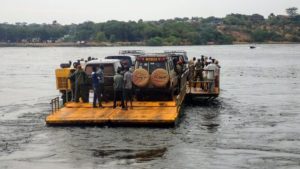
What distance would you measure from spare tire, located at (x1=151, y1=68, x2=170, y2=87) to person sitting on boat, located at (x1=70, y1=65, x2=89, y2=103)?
2.53 m

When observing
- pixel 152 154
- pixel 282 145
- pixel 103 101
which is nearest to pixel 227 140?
pixel 282 145

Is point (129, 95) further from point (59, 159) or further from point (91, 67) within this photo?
point (59, 159)

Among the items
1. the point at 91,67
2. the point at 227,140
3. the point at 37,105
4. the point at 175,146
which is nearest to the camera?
the point at 175,146

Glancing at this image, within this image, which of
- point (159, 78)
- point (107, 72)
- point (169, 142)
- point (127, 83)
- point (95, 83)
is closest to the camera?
point (169, 142)

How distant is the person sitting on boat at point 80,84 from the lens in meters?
21.4

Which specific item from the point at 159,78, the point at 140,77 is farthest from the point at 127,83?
the point at 159,78

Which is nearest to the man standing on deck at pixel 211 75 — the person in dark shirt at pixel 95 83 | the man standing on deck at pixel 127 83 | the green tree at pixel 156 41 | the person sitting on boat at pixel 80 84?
the man standing on deck at pixel 127 83

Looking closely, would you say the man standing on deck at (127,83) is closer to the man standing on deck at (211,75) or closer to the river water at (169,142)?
the river water at (169,142)

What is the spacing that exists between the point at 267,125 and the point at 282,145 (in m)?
3.93

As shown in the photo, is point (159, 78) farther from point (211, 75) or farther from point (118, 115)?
point (211, 75)

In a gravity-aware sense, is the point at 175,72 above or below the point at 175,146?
above

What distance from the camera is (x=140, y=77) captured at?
21.5 metres

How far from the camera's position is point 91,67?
22234 mm

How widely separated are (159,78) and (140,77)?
0.71 m
